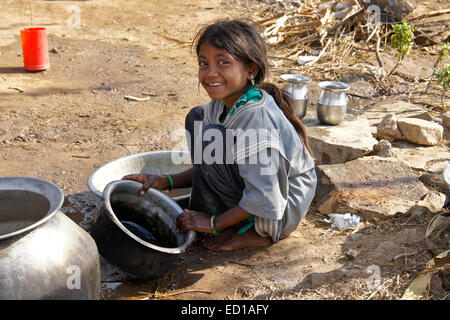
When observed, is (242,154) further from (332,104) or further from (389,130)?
(389,130)

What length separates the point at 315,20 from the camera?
7.20 m

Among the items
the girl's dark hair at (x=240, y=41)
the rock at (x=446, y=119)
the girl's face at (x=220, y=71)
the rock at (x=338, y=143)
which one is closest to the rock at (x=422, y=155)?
the rock at (x=338, y=143)

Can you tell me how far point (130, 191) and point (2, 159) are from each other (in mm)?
1610

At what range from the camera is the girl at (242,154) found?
2467 millimetres

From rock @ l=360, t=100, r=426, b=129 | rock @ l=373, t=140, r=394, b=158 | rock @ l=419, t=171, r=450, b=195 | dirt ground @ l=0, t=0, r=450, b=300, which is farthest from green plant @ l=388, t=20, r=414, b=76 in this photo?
rock @ l=419, t=171, r=450, b=195

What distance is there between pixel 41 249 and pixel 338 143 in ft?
8.17

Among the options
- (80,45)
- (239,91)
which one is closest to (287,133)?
(239,91)

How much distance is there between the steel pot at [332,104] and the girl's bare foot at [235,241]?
1.54 metres

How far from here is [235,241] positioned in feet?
9.28

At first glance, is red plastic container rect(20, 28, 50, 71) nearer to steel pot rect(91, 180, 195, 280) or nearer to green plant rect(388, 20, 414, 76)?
steel pot rect(91, 180, 195, 280)
